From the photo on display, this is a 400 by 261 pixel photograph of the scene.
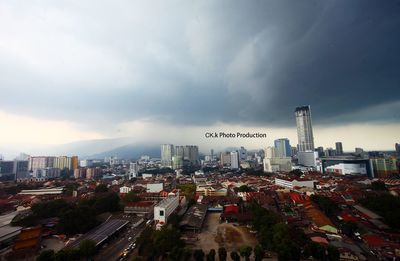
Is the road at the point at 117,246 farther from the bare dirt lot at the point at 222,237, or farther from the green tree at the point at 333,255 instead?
the green tree at the point at 333,255

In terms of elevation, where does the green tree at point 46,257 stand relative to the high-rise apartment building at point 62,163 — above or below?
below

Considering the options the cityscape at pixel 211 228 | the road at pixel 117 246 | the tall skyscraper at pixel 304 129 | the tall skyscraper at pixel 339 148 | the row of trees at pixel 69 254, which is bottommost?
the road at pixel 117 246

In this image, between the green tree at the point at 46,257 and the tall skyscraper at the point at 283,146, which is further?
the tall skyscraper at the point at 283,146

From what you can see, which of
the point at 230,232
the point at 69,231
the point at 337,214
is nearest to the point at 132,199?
the point at 69,231

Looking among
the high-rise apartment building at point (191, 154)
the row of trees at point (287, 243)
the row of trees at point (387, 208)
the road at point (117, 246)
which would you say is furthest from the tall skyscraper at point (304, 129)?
the road at point (117, 246)

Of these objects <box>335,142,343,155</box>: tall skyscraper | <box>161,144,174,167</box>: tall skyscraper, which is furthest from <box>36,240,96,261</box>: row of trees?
<box>335,142,343,155</box>: tall skyscraper

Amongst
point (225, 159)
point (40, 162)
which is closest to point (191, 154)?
point (225, 159)

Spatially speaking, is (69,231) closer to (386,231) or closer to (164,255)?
(164,255)
